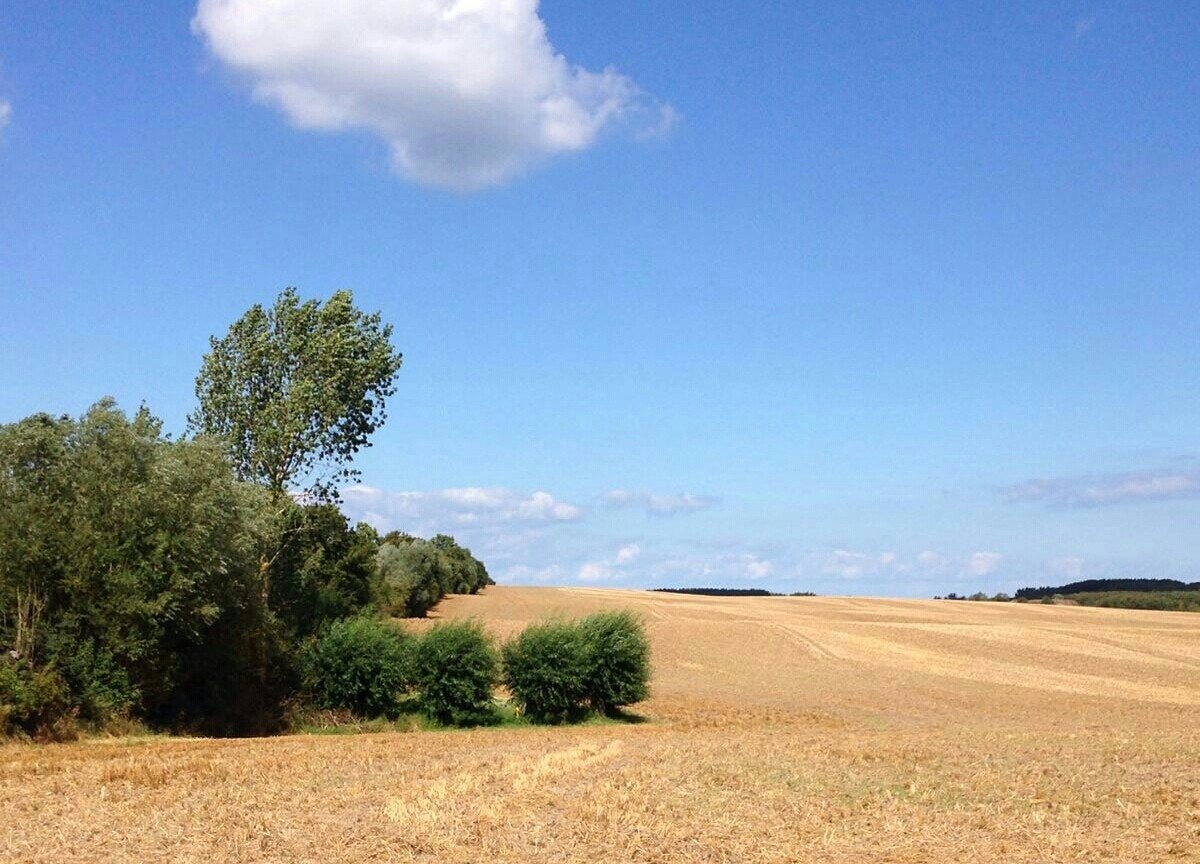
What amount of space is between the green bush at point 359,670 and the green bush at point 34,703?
9.64 meters

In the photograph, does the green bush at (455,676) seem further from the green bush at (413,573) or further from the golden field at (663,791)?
the green bush at (413,573)

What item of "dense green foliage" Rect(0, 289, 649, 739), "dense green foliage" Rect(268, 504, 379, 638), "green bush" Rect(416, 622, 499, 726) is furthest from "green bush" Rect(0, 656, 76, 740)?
"green bush" Rect(416, 622, 499, 726)

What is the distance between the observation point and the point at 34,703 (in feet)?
88.0

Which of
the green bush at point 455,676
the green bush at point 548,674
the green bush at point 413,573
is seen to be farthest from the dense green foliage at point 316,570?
the green bush at point 413,573

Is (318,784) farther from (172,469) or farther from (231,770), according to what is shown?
(172,469)

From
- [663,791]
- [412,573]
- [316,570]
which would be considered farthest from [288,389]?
[412,573]

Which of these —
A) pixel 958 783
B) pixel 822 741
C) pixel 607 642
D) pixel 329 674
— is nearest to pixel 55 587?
pixel 329 674

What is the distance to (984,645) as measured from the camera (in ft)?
233

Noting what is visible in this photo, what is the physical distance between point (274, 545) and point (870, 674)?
102 feet

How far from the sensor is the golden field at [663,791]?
14.8 meters

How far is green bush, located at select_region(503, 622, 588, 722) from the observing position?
123 feet

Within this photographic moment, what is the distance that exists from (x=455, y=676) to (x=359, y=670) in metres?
3.18

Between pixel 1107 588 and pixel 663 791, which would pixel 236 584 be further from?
pixel 1107 588

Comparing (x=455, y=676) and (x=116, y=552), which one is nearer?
(x=116, y=552)
